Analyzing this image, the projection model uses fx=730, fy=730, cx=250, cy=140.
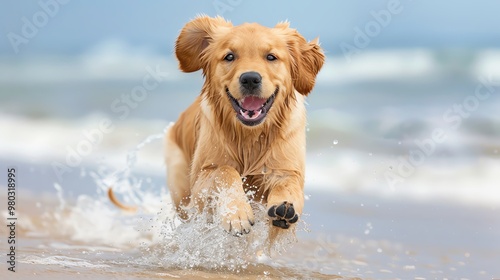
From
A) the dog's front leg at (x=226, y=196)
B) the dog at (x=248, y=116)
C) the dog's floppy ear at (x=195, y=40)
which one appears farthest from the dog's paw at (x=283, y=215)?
the dog's floppy ear at (x=195, y=40)

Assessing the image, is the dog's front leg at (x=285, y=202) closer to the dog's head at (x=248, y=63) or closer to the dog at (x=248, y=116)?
the dog at (x=248, y=116)

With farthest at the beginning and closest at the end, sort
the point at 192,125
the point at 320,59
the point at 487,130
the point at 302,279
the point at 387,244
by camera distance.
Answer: the point at 487,130 → the point at 387,244 → the point at 192,125 → the point at 320,59 → the point at 302,279

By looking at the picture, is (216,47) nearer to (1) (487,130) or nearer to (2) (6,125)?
(1) (487,130)

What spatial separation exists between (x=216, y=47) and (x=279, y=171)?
2.70ft

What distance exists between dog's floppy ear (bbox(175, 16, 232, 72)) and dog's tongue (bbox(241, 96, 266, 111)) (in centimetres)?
53

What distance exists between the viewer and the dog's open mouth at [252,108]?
162 inches

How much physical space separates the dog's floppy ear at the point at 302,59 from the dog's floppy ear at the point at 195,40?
0.41 metres

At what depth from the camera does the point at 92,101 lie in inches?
489

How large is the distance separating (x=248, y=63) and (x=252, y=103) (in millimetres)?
245

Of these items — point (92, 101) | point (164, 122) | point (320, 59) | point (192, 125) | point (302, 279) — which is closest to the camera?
point (302, 279)

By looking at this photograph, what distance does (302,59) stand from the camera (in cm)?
440

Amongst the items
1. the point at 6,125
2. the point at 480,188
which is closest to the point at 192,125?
the point at 480,188

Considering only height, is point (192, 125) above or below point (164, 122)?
below

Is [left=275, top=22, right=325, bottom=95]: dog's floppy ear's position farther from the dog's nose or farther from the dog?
the dog's nose
